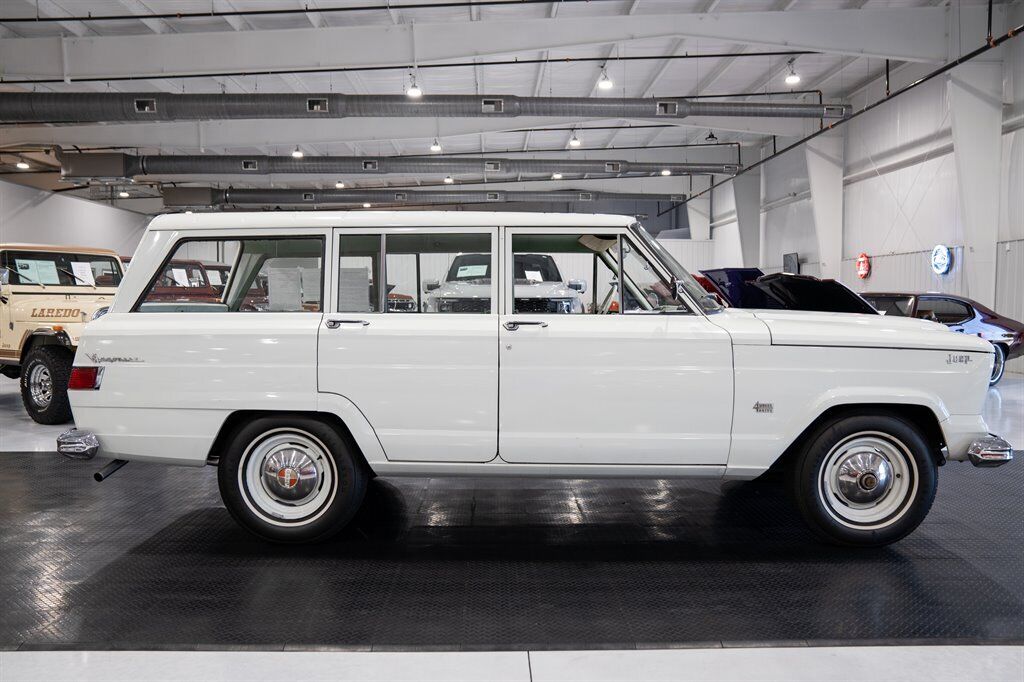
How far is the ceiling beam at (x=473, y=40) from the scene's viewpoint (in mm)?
12828

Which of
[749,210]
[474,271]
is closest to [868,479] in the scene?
[474,271]

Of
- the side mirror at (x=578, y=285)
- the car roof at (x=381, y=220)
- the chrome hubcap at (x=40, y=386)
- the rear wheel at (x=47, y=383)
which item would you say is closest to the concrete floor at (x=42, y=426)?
the rear wheel at (x=47, y=383)

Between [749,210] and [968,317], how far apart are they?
14.2 m

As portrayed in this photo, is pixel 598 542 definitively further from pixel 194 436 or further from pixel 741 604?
pixel 194 436

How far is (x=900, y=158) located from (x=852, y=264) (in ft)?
10.6

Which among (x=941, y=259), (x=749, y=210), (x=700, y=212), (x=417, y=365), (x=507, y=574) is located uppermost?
(x=700, y=212)

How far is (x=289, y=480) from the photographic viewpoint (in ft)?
13.7

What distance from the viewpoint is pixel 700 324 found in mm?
4020

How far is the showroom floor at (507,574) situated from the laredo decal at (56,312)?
3.58 metres

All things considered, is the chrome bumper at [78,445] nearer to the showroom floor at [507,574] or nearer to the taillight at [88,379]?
the taillight at [88,379]

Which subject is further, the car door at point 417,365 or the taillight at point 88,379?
the taillight at point 88,379

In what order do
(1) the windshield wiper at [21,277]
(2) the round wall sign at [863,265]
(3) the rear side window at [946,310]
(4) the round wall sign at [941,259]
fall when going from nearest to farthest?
(1) the windshield wiper at [21,277], (3) the rear side window at [946,310], (4) the round wall sign at [941,259], (2) the round wall sign at [863,265]

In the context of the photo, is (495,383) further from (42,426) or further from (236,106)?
(236,106)

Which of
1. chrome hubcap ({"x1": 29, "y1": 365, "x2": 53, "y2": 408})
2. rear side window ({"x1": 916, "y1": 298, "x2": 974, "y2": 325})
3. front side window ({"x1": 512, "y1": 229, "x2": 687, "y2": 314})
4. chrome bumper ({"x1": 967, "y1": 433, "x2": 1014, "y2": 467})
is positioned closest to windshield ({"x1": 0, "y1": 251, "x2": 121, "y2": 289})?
chrome hubcap ({"x1": 29, "y1": 365, "x2": 53, "y2": 408})
